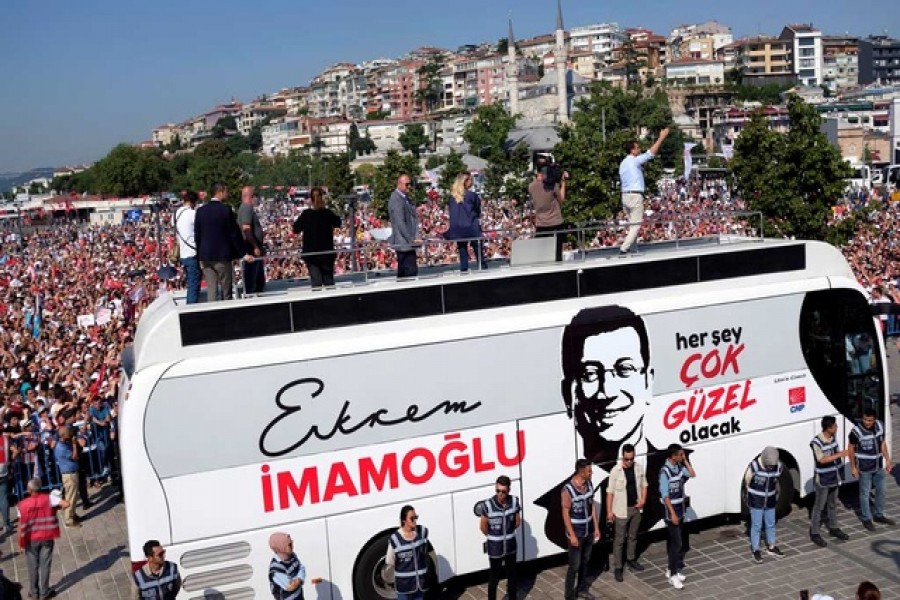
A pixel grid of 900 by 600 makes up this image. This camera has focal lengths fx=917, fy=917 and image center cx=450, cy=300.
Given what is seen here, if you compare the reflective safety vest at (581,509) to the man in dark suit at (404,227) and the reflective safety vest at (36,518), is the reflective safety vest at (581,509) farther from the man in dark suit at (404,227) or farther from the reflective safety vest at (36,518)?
the reflective safety vest at (36,518)

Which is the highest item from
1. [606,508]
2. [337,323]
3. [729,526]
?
[337,323]

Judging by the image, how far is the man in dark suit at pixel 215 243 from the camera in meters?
9.52

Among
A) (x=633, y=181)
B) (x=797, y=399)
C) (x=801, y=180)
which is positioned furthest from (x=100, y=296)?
(x=797, y=399)

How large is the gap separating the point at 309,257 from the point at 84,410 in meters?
6.54

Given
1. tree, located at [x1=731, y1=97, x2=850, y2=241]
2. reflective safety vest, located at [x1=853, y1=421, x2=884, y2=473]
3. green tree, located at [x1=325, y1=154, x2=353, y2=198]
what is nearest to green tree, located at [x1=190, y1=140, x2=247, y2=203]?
green tree, located at [x1=325, y1=154, x2=353, y2=198]

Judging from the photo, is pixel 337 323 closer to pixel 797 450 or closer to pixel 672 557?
pixel 672 557

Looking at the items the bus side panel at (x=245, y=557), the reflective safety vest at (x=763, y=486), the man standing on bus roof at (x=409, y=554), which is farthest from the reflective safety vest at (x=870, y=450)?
the bus side panel at (x=245, y=557)

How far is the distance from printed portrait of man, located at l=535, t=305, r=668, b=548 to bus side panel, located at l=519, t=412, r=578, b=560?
0.17 ft

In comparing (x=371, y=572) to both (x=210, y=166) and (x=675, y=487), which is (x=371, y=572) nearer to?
(x=675, y=487)

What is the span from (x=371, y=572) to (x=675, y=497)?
10.8 ft

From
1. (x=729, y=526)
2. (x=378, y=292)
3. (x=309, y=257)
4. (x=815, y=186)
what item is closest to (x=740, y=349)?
(x=729, y=526)

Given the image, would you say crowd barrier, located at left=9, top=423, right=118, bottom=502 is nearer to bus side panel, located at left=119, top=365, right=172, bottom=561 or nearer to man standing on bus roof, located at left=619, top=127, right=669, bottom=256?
bus side panel, located at left=119, top=365, right=172, bottom=561

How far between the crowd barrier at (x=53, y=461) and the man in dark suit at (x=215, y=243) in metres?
5.11

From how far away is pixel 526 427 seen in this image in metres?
9.53
